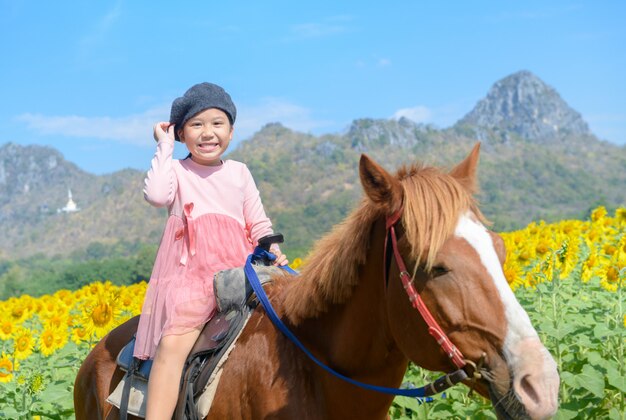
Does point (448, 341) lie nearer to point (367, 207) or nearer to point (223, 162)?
point (367, 207)

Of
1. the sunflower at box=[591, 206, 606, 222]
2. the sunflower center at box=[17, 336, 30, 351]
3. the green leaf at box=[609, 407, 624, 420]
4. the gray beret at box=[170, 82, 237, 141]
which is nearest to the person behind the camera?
the gray beret at box=[170, 82, 237, 141]

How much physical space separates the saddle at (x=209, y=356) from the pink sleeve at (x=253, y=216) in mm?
253

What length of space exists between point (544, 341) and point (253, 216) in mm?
2829

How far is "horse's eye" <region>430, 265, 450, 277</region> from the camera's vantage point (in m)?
2.06

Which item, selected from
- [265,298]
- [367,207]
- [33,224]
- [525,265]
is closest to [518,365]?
[367,207]

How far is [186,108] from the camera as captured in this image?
311 cm

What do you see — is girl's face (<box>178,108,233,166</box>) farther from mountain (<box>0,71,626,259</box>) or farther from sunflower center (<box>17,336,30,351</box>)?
mountain (<box>0,71,626,259</box>)

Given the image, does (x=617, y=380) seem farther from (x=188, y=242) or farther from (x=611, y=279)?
(x=188, y=242)

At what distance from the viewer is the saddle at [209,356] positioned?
8.96 feet

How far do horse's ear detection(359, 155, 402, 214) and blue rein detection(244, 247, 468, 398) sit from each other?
573 millimetres

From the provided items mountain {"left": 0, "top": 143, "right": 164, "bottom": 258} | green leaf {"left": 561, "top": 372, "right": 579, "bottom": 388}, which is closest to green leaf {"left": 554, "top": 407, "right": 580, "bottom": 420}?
green leaf {"left": 561, "top": 372, "right": 579, "bottom": 388}

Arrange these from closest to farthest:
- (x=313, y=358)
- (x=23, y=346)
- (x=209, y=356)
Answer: (x=313, y=358)
(x=209, y=356)
(x=23, y=346)

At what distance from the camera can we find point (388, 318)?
228 centimetres

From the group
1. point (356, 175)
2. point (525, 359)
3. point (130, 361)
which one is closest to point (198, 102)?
point (130, 361)
